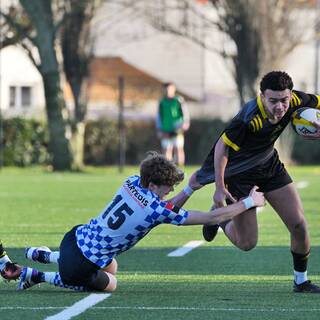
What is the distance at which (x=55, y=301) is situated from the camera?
8555 mm

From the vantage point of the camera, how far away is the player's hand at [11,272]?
916cm

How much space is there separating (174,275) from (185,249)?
225 cm

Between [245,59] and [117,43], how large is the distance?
62.3 ft

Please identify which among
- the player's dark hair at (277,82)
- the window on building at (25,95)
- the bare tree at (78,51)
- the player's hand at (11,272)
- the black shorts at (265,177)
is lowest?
the player's hand at (11,272)

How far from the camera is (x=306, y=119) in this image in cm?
933

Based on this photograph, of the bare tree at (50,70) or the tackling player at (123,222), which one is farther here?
the bare tree at (50,70)

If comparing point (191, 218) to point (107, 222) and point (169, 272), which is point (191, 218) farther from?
point (169, 272)

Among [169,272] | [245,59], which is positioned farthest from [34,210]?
[245,59]

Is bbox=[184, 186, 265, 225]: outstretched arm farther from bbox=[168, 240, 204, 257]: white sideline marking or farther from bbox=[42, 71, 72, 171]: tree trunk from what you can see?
bbox=[42, 71, 72, 171]: tree trunk

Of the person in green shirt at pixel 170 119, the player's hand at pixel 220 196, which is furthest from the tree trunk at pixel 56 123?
the player's hand at pixel 220 196

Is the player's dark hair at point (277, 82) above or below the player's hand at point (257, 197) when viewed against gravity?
above

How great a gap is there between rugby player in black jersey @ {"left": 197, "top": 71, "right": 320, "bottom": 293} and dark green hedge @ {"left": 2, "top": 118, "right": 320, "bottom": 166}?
2208 cm

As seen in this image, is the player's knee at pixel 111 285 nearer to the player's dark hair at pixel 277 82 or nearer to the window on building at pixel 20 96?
the player's dark hair at pixel 277 82

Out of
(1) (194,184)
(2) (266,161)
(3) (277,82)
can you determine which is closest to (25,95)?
(1) (194,184)
